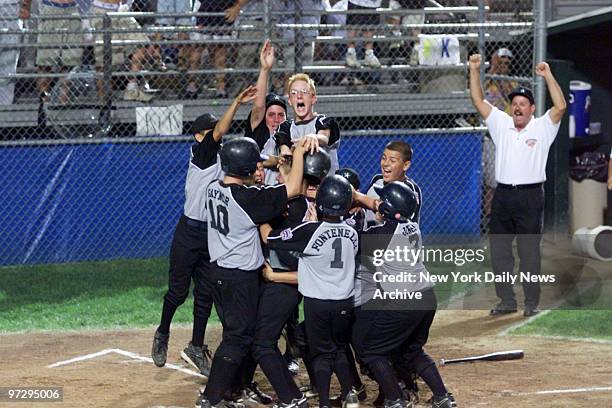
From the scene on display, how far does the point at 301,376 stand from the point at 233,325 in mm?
1457

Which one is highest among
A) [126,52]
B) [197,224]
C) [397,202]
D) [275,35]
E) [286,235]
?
[275,35]

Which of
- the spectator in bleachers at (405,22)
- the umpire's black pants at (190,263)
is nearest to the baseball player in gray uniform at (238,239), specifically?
the umpire's black pants at (190,263)

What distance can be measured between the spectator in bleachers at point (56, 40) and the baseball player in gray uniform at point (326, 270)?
22.8 feet

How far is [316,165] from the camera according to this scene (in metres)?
7.66

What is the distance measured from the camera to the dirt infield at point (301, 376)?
8.20 metres

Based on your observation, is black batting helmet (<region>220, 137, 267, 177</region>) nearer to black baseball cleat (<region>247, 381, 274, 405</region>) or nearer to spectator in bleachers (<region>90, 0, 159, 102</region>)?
black baseball cleat (<region>247, 381, 274, 405</region>)

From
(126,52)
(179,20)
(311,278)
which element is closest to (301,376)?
(311,278)

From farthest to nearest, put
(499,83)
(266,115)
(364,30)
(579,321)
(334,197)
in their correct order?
(499,83) < (364,30) < (579,321) < (266,115) < (334,197)

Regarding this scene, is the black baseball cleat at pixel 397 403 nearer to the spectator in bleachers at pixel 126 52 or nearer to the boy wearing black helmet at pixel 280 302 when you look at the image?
the boy wearing black helmet at pixel 280 302

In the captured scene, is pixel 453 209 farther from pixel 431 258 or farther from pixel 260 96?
pixel 260 96

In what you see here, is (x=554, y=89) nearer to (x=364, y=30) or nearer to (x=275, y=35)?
(x=364, y=30)

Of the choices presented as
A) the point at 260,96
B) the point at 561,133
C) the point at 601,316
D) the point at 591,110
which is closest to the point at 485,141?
the point at 561,133

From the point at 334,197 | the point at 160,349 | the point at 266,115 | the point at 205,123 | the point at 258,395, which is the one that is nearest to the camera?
the point at 334,197

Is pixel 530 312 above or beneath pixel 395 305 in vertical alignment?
beneath
